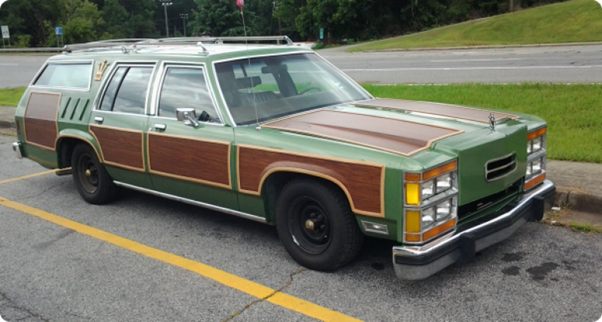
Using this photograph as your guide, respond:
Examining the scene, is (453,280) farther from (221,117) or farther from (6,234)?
(6,234)

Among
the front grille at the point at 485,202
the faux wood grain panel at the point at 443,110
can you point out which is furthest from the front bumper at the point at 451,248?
the faux wood grain panel at the point at 443,110

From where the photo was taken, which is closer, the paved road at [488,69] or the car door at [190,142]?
the car door at [190,142]

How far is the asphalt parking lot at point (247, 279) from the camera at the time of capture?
3.88m

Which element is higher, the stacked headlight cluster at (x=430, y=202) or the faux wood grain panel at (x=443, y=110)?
the faux wood grain panel at (x=443, y=110)

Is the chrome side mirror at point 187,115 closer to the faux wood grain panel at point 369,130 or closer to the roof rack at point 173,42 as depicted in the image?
the faux wood grain panel at point 369,130

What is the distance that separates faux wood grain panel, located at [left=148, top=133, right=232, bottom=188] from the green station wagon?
0.01m

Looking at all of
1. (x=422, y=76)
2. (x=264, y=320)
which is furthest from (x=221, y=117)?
(x=422, y=76)

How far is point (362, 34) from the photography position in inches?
1634

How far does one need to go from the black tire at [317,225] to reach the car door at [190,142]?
57 cm

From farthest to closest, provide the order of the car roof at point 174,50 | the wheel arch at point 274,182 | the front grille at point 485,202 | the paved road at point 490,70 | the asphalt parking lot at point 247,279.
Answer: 1. the paved road at point 490,70
2. the car roof at point 174,50
3. the wheel arch at point 274,182
4. the front grille at point 485,202
5. the asphalt parking lot at point 247,279

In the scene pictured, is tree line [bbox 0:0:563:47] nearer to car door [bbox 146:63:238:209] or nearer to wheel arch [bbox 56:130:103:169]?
wheel arch [bbox 56:130:103:169]

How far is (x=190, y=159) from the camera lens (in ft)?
16.9

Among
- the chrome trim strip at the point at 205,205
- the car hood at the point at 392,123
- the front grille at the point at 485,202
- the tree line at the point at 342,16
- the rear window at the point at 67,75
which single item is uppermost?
the tree line at the point at 342,16

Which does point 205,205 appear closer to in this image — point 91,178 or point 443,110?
point 91,178
